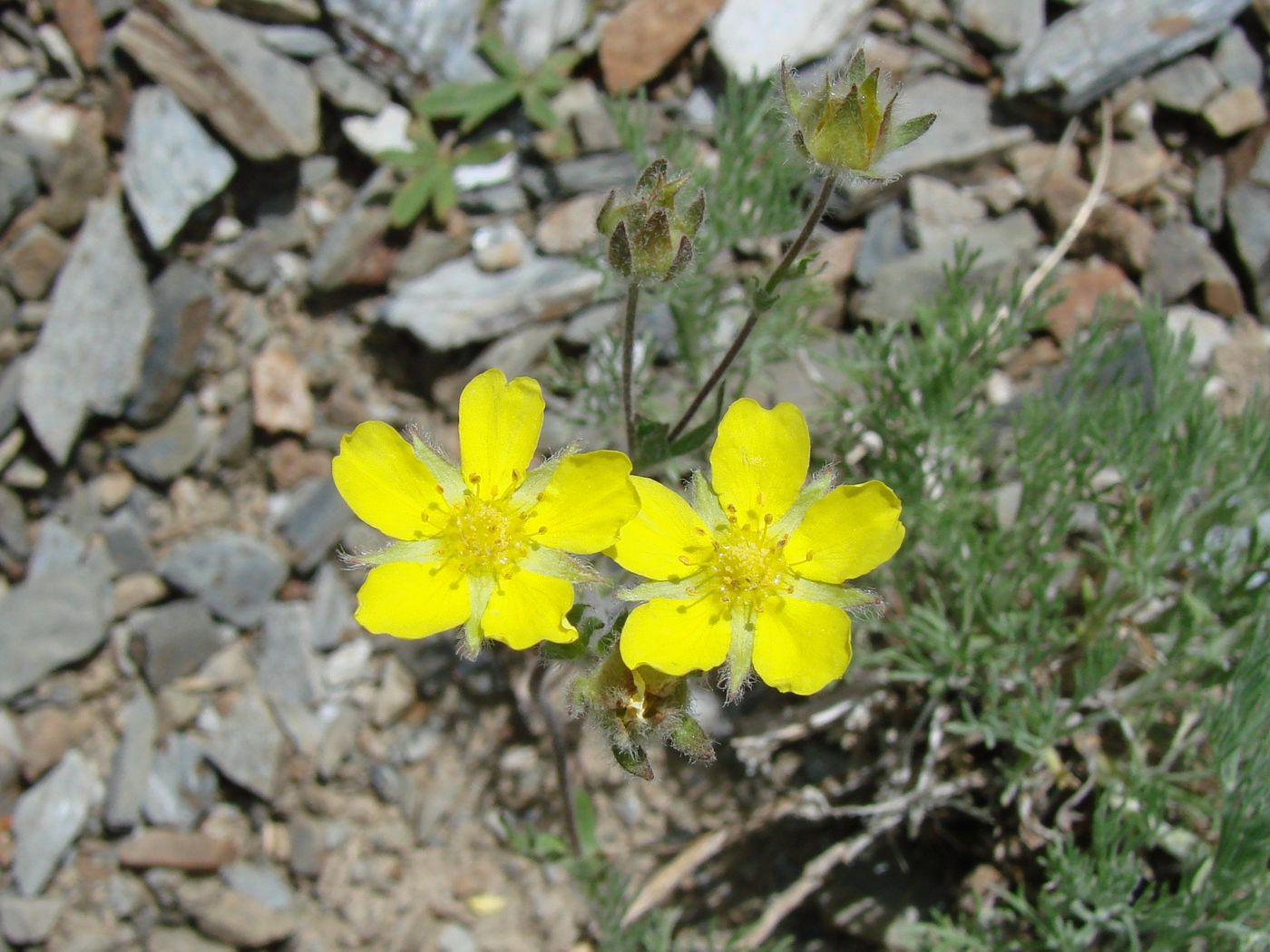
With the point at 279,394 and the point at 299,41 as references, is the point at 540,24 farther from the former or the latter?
the point at 279,394

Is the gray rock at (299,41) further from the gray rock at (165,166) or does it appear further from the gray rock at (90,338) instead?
the gray rock at (90,338)

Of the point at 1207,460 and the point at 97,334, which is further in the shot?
the point at 97,334

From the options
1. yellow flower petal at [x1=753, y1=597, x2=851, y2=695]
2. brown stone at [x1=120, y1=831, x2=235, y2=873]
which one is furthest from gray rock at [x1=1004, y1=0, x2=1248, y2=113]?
brown stone at [x1=120, y1=831, x2=235, y2=873]

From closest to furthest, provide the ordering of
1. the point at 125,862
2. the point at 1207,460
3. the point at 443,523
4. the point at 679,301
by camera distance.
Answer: the point at 443,523
the point at 1207,460
the point at 679,301
the point at 125,862

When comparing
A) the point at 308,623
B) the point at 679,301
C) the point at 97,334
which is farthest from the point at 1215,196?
the point at 97,334

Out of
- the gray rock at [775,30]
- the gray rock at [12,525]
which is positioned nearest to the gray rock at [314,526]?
the gray rock at [12,525]

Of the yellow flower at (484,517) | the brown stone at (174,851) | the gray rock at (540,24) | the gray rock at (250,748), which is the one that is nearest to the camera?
the yellow flower at (484,517)

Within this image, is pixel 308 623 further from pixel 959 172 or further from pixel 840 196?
pixel 959 172
